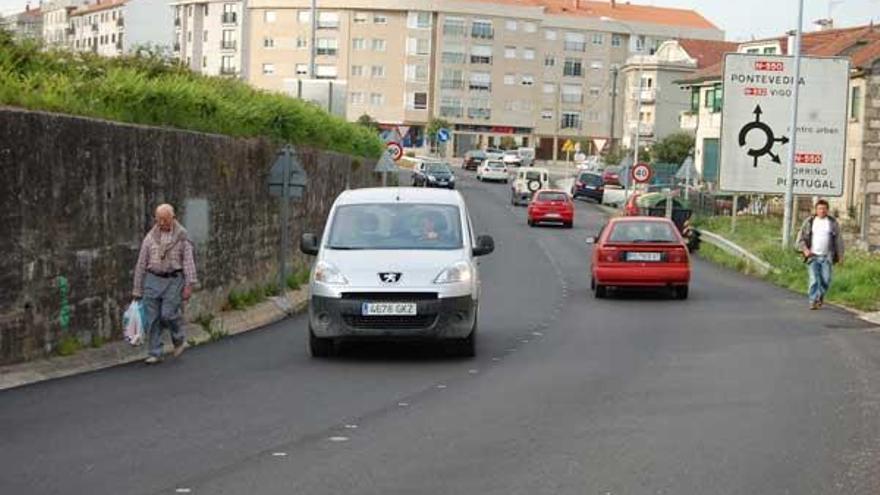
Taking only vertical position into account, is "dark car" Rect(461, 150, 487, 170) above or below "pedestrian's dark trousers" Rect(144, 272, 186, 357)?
above

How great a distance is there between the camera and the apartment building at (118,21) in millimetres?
126375

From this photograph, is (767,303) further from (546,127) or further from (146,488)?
(546,127)

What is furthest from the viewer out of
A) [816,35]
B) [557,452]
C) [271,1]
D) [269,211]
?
[271,1]

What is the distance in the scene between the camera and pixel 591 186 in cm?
7762

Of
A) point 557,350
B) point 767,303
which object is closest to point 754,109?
point 767,303

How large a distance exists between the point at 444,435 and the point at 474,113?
4431 inches

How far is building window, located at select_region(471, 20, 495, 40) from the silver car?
107114 mm

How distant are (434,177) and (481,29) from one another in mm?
52331

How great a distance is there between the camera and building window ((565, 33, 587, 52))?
414ft

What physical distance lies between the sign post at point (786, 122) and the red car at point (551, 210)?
2234 cm

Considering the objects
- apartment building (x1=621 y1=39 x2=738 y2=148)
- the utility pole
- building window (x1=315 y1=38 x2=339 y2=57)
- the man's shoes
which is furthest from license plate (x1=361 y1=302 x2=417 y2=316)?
building window (x1=315 y1=38 x2=339 y2=57)

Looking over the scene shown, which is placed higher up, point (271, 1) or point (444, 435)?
point (271, 1)

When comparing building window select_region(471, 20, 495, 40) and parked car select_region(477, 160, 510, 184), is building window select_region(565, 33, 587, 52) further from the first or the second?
parked car select_region(477, 160, 510, 184)

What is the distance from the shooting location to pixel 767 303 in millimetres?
25141
